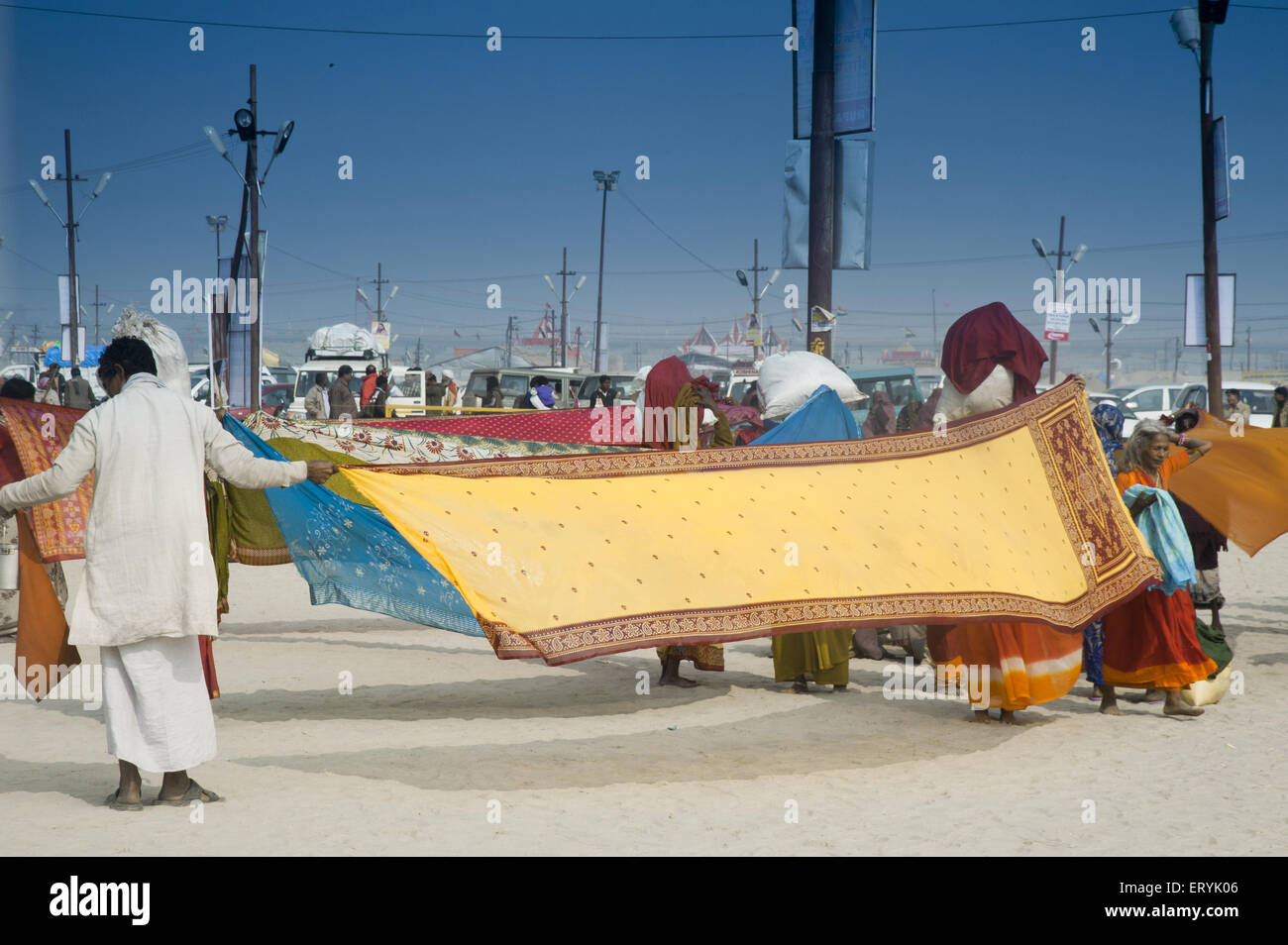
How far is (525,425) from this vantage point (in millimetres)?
8578

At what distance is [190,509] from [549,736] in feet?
7.30

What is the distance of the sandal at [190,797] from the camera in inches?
173

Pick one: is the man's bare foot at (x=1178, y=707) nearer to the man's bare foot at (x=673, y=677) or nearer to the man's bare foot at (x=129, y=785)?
the man's bare foot at (x=673, y=677)

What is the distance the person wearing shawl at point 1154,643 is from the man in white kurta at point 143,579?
4442mm

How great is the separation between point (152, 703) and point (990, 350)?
426 centimetres

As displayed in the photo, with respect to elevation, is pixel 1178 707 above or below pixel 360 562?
below

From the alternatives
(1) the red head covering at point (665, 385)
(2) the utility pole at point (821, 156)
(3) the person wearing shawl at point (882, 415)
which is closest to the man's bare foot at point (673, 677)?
(1) the red head covering at point (665, 385)

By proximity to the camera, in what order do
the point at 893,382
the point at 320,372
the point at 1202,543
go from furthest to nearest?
the point at 320,372
the point at 893,382
the point at 1202,543

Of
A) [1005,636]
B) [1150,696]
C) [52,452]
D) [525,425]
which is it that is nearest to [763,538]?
[1005,636]

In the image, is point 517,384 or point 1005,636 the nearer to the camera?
point 1005,636

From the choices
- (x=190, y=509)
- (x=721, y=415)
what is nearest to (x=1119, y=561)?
(x=721, y=415)

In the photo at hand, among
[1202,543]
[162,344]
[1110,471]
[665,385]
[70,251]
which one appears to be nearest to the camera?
[162,344]

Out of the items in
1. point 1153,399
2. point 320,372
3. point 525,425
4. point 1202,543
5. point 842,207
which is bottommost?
point 1202,543

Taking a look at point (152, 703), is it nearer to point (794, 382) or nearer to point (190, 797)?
point (190, 797)
